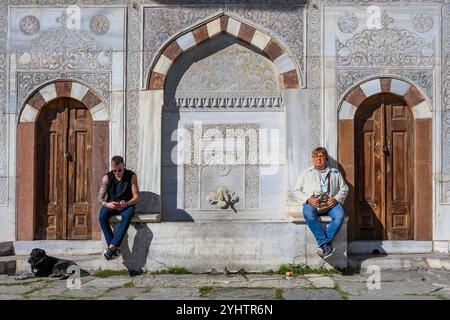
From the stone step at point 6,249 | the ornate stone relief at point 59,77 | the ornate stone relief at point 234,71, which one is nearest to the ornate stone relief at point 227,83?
the ornate stone relief at point 234,71

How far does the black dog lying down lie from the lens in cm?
845

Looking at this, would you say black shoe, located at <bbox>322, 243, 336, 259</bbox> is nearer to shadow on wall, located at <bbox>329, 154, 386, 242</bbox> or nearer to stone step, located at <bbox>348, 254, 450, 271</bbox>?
stone step, located at <bbox>348, 254, 450, 271</bbox>

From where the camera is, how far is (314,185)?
345 inches

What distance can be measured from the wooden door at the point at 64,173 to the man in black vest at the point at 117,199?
2.84ft

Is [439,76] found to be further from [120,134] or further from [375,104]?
[120,134]

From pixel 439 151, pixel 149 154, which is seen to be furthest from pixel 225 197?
pixel 439 151

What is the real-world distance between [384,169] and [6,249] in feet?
17.5

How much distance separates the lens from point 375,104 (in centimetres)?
952

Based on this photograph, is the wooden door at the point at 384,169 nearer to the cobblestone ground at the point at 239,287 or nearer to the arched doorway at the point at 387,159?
the arched doorway at the point at 387,159

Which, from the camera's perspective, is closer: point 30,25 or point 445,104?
point 445,104

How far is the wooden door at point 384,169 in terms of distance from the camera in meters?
9.47

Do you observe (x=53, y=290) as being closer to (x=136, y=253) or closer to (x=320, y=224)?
(x=136, y=253)

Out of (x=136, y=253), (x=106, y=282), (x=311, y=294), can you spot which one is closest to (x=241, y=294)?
(x=311, y=294)

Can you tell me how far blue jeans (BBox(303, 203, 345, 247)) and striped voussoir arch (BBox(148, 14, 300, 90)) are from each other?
77.5 inches
